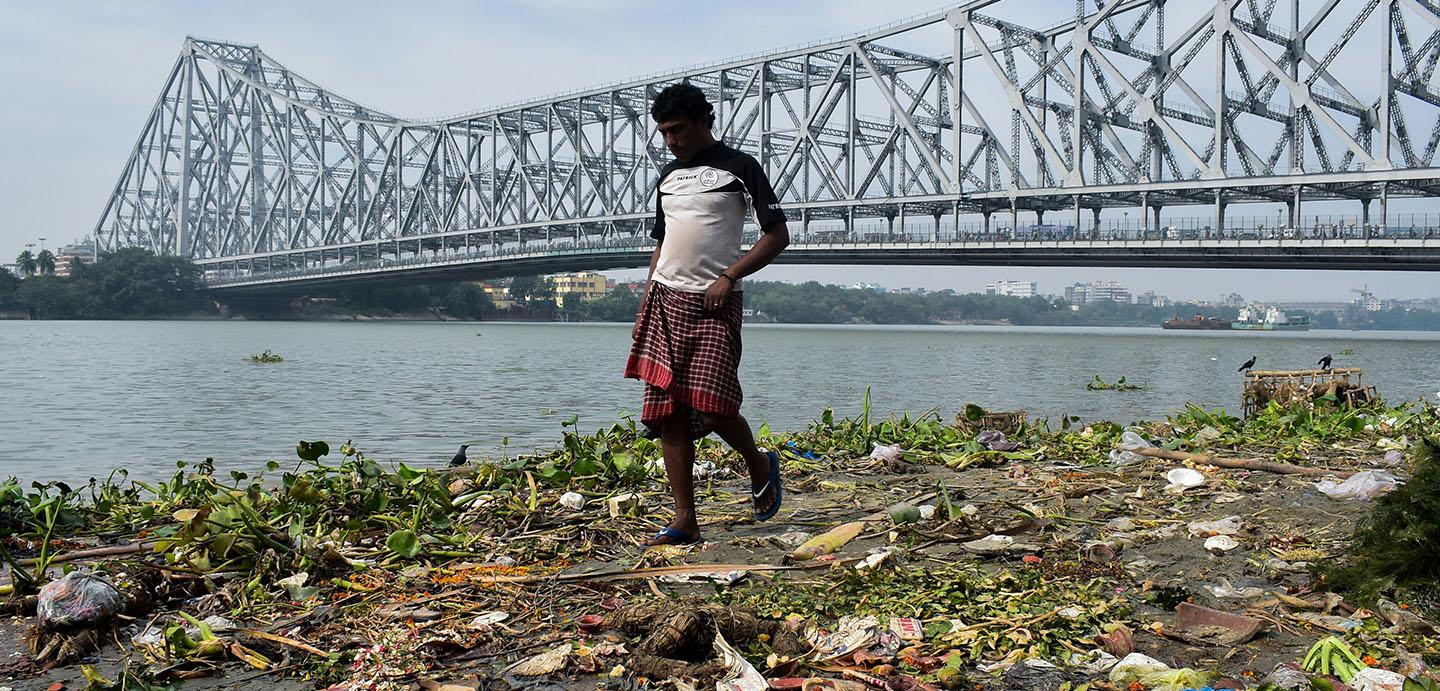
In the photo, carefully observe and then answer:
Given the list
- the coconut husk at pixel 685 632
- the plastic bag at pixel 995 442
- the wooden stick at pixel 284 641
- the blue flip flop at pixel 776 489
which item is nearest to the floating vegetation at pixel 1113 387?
the plastic bag at pixel 995 442

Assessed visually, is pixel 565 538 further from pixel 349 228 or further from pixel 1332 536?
pixel 349 228

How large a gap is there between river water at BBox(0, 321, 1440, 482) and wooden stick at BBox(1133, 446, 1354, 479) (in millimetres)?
4574

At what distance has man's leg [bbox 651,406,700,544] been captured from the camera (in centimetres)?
324

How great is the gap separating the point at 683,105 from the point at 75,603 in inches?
80.7

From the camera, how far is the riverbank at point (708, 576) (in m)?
2.19

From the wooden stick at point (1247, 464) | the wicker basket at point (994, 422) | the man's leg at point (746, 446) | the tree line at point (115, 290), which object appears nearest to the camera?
the man's leg at point (746, 446)

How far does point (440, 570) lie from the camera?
2910mm

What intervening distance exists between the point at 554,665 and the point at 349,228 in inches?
3458

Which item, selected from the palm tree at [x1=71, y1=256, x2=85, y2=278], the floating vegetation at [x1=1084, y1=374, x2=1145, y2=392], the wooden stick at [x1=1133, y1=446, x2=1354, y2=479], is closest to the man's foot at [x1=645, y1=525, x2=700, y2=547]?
the wooden stick at [x1=1133, y1=446, x2=1354, y2=479]

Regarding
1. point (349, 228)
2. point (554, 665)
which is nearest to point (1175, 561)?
point (554, 665)

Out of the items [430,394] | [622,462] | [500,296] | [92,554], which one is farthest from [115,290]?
[92,554]

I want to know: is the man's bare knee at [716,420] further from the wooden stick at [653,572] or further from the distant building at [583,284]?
the distant building at [583,284]

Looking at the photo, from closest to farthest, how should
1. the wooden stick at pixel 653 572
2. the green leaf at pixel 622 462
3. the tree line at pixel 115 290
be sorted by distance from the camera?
the wooden stick at pixel 653 572 → the green leaf at pixel 622 462 → the tree line at pixel 115 290

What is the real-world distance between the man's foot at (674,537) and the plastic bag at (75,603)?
4.65ft
